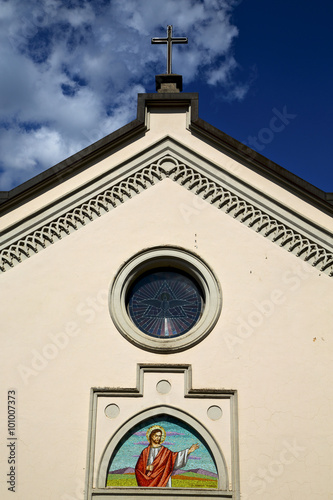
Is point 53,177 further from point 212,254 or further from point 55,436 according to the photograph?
point 55,436

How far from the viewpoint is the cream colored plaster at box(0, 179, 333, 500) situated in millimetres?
10109

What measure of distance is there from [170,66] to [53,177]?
398 centimetres

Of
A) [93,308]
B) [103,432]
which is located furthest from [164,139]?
[103,432]

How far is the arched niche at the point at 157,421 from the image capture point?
10.1 metres

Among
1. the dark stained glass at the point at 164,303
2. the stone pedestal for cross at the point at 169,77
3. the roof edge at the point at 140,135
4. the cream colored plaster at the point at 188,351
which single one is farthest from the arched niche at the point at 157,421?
the stone pedestal for cross at the point at 169,77

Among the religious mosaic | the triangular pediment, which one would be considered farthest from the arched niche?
the triangular pediment

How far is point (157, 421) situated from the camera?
10547mm

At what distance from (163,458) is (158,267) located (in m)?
3.51

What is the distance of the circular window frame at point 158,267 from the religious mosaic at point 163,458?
1324 millimetres

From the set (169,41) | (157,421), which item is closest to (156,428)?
(157,421)

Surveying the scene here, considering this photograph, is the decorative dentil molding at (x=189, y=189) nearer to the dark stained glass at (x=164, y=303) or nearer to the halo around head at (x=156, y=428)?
the dark stained glass at (x=164, y=303)

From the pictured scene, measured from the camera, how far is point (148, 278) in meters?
11.8

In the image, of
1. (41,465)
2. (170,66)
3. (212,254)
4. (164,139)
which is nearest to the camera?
(41,465)

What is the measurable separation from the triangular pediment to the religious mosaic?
12.6 ft
